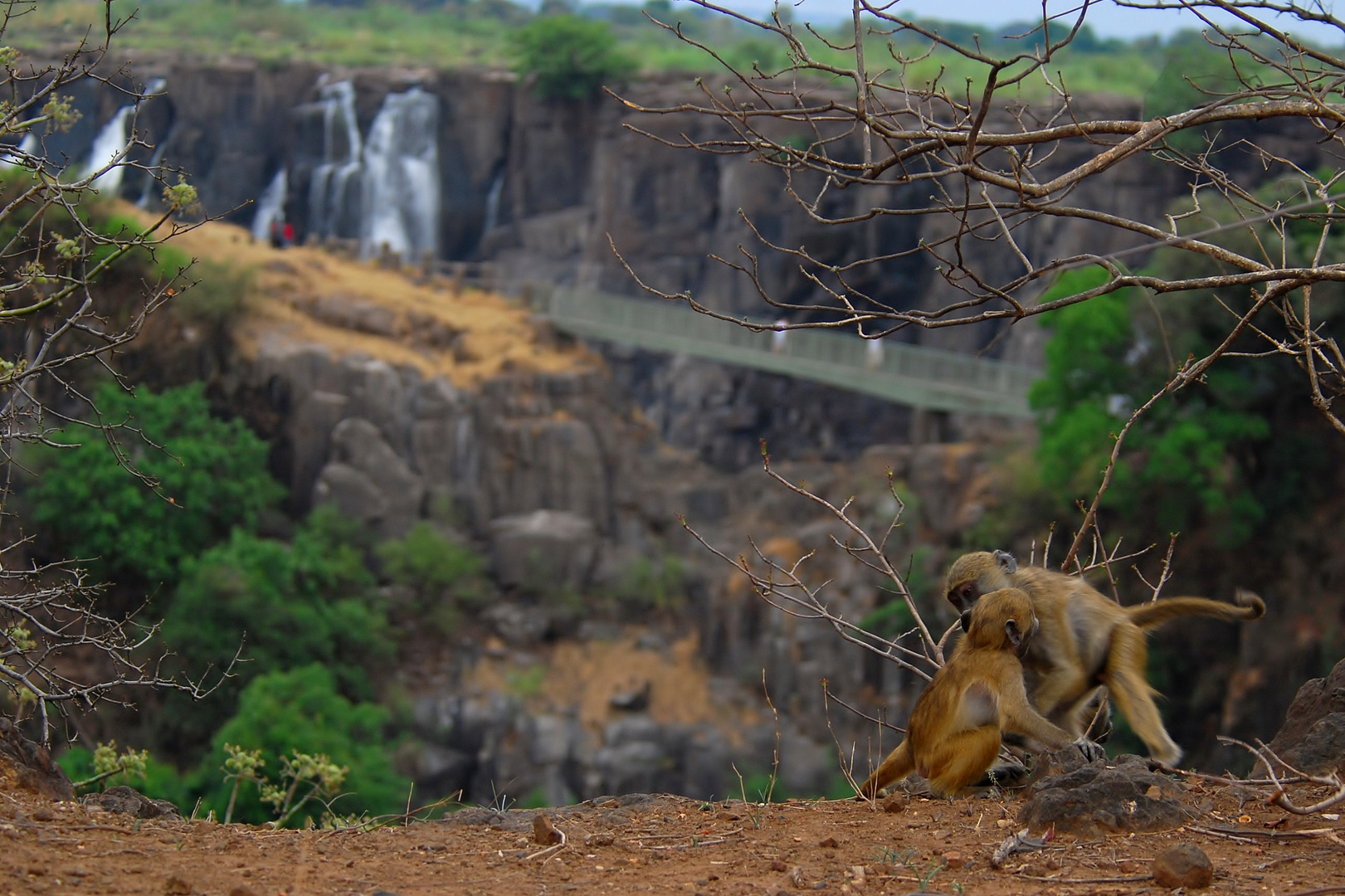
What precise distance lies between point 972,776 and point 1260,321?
809 inches

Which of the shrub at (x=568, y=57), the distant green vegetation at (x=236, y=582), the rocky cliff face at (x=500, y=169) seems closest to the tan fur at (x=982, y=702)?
the distant green vegetation at (x=236, y=582)

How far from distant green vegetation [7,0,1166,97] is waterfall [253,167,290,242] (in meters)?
4.00

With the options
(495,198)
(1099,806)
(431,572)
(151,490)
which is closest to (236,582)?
(151,490)

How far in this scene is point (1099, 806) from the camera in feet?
15.7

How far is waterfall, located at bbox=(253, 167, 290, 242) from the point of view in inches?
1764

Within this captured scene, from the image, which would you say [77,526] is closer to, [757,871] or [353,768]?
[353,768]

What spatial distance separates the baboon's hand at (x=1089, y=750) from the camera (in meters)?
5.24

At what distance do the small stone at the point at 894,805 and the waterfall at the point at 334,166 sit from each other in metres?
40.2

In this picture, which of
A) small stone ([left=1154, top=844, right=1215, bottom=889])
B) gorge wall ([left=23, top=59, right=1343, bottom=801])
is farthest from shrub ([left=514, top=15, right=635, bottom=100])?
small stone ([left=1154, top=844, right=1215, bottom=889])

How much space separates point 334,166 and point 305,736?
81.1ft

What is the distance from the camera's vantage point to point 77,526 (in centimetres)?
2828

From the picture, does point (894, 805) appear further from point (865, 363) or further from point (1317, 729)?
point (865, 363)

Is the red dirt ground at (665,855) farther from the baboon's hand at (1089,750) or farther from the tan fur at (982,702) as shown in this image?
the baboon's hand at (1089,750)

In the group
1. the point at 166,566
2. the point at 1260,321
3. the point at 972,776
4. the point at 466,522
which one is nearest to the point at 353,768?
the point at 166,566
